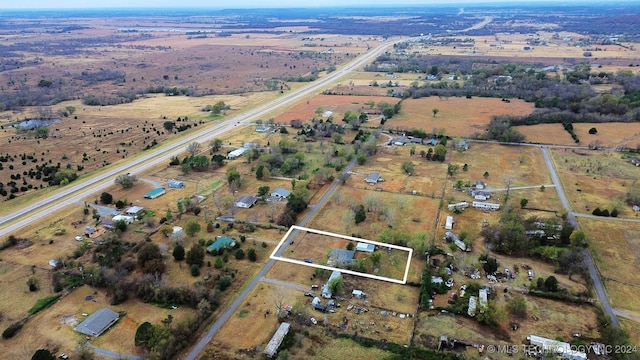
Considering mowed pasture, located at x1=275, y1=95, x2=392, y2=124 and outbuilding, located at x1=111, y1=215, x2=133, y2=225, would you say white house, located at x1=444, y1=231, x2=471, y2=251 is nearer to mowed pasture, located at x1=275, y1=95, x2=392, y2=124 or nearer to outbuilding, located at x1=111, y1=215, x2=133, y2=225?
outbuilding, located at x1=111, y1=215, x2=133, y2=225

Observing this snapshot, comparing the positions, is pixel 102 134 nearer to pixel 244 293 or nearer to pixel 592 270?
pixel 244 293

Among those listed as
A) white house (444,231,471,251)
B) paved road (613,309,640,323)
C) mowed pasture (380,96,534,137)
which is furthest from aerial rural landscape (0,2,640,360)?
mowed pasture (380,96,534,137)

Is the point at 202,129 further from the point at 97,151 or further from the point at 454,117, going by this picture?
the point at 454,117

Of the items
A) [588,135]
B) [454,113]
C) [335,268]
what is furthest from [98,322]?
[588,135]

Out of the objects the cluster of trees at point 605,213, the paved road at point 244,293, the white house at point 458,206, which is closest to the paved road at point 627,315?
the cluster of trees at point 605,213

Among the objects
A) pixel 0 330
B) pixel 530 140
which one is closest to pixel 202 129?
pixel 0 330

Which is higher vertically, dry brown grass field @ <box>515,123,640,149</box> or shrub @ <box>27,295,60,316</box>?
dry brown grass field @ <box>515,123,640,149</box>
